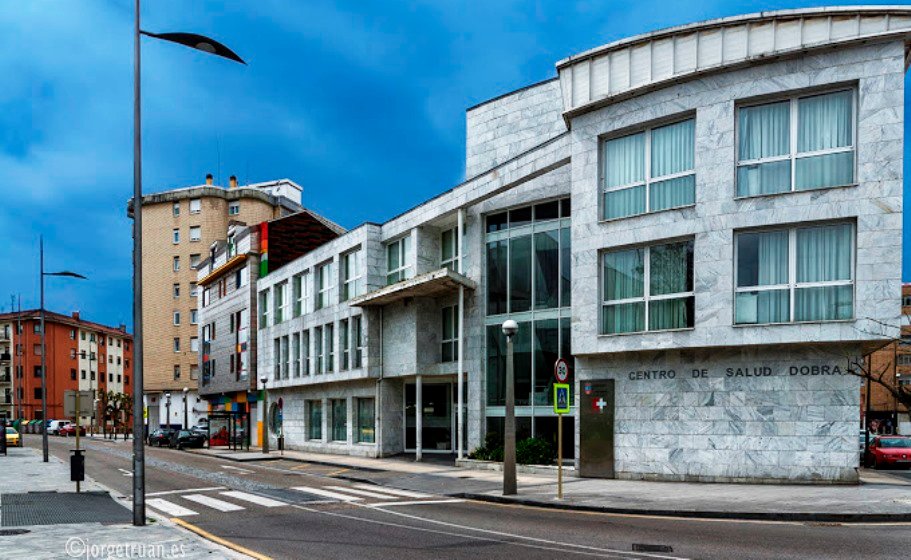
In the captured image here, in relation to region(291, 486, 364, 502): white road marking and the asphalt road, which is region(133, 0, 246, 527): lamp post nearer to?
the asphalt road

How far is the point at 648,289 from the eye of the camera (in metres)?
A: 19.7

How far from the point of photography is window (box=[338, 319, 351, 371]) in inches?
1366

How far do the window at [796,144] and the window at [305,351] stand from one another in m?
25.9

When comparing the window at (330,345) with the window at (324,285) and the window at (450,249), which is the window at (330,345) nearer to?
the window at (324,285)

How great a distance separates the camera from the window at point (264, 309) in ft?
148

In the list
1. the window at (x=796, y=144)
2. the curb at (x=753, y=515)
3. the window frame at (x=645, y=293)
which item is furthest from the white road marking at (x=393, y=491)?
the window at (x=796, y=144)

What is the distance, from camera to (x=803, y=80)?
57.5 ft

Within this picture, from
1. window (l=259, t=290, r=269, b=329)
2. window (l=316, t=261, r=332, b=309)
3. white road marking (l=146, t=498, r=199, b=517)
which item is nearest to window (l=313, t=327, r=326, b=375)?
window (l=316, t=261, r=332, b=309)

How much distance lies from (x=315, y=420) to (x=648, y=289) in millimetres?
23897

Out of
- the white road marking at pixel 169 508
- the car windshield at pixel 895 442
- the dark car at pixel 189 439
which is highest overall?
the white road marking at pixel 169 508

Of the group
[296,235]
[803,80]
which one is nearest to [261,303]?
[296,235]

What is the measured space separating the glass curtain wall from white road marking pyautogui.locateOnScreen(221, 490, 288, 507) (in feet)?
31.7

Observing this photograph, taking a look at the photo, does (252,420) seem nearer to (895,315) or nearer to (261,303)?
(261,303)

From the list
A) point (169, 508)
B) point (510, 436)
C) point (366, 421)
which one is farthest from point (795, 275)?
point (366, 421)
